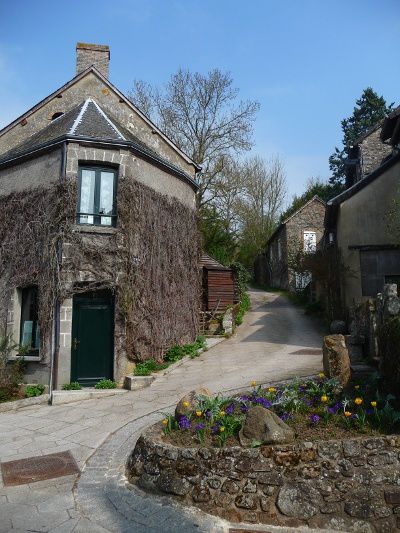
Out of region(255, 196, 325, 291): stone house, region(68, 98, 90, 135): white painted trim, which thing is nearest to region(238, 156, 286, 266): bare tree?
region(255, 196, 325, 291): stone house

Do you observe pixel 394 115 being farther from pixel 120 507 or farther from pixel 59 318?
pixel 120 507

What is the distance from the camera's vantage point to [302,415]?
5191 millimetres

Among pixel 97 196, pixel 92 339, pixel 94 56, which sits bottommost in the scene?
pixel 92 339

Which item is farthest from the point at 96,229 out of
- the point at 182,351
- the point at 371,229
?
the point at 371,229

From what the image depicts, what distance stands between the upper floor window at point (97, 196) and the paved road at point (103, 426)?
4466mm

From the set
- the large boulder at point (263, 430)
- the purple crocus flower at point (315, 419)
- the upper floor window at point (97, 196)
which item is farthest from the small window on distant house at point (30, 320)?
the purple crocus flower at point (315, 419)

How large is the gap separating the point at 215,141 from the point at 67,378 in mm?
20324

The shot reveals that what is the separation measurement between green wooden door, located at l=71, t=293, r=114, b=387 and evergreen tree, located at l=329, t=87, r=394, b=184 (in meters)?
32.1

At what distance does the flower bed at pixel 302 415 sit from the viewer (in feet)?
15.4

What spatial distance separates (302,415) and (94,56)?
15.1 meters

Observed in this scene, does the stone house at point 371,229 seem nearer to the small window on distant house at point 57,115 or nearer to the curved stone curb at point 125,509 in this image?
the small window on distant house at point 57,115

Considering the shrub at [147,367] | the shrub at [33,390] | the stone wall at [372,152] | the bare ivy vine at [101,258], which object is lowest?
the shrub at [33,390]

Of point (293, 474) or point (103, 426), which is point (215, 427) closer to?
point (293, 474)

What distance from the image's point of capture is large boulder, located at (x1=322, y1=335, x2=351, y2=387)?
6.08 m
